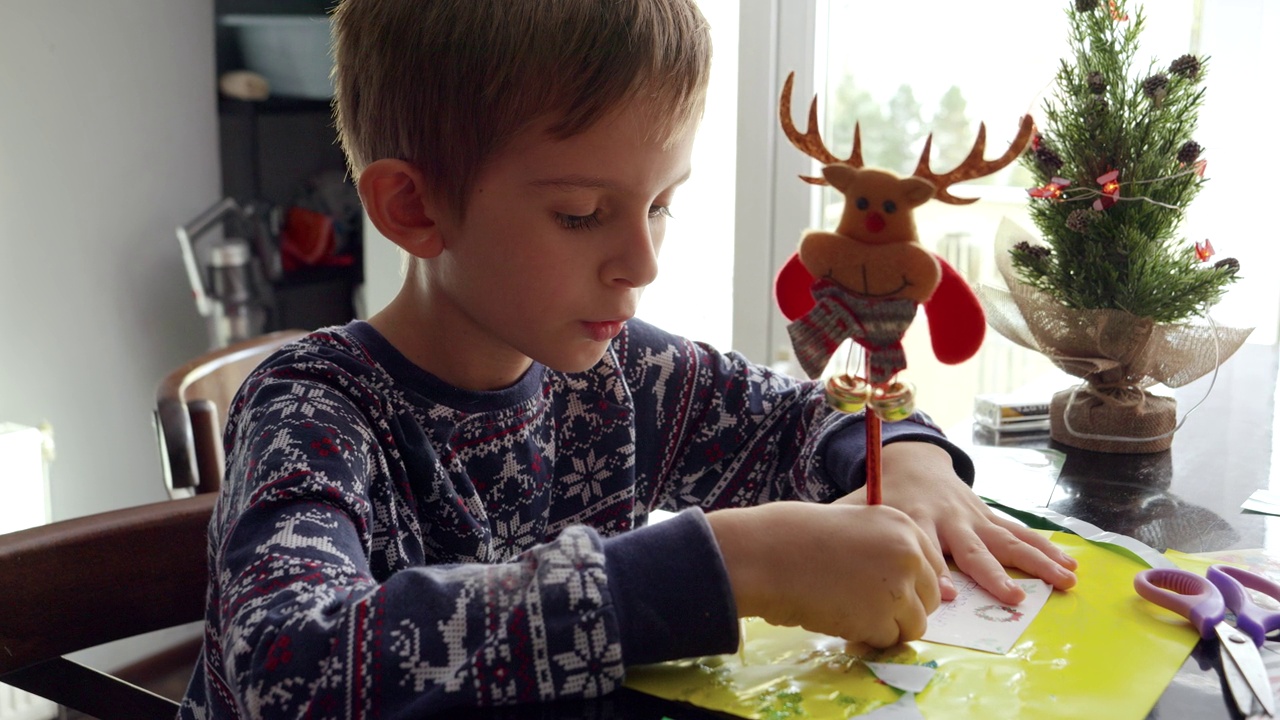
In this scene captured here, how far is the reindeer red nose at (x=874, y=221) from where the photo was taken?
0.51m

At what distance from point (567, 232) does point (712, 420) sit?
31cm

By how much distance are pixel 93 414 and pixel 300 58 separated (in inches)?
32.1

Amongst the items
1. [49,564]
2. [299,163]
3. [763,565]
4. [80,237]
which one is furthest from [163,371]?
[763,565]

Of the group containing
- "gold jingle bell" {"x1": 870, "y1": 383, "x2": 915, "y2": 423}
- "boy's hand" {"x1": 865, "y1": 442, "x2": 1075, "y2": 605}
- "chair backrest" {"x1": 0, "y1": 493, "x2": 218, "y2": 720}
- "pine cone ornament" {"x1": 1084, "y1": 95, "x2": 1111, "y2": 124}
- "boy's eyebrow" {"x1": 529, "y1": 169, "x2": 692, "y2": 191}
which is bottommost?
"chair backrest" {"x1": 0, "y1": 493, "x2": 218, "y2": 720}

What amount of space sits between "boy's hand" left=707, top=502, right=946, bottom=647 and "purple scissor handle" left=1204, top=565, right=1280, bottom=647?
0.18 meters

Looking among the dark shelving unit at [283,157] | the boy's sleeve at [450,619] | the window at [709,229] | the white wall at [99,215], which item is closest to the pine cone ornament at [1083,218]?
the boy's sleeve at [450,619]

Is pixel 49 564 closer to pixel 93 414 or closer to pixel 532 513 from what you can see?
pixel 532 513

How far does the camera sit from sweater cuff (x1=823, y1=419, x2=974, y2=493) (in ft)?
2.67

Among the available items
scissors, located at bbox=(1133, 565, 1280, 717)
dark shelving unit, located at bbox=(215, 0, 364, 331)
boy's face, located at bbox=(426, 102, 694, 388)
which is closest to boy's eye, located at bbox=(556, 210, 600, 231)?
boy's face, located at bbox=(426, 102, 694, 388)

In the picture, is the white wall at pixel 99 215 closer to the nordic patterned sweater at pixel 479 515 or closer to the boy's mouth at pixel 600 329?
the nordic patterned sweater at pixel 479 515

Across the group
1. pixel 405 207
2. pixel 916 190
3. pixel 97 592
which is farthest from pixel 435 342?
pixel 916 190

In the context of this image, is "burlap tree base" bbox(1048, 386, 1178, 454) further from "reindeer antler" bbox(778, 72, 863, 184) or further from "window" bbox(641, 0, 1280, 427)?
"window" bbox(641, 0, 1280, 427)

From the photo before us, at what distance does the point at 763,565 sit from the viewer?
0.55 metres

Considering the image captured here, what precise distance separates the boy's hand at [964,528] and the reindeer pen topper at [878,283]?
154 mm
